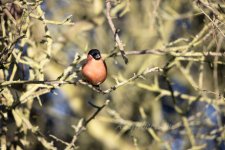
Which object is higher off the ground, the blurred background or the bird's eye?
the bird's eye

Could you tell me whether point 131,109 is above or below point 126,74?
below

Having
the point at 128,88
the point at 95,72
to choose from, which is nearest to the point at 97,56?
the point at 95,72

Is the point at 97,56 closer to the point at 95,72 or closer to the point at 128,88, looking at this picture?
the point at 95,72

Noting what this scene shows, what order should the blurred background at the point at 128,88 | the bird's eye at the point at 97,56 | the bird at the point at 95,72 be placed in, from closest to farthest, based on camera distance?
the bird at the point at 95,72
the bird's eye at the point at 97,56
the blurred background at the point at 128,88

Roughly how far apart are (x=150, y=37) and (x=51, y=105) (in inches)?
65.9

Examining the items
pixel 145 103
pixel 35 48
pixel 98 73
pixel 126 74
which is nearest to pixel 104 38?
pixel 126 74

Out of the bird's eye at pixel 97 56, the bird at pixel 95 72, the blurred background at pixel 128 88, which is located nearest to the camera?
the bird at pixel 95 72

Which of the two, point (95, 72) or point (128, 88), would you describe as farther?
point (128, 88)

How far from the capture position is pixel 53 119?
7.74 metres

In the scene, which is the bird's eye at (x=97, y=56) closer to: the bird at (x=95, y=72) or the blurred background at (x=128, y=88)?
the bird at (x=95, y=72)

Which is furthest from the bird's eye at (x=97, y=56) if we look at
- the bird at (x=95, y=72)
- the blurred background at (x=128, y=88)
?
the blurred background at (x=128, y=88)

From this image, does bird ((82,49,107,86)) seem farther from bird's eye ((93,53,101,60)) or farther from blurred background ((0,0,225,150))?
blurred background ((0,0,225,150))

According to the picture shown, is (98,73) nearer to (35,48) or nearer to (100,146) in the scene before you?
(35,48)

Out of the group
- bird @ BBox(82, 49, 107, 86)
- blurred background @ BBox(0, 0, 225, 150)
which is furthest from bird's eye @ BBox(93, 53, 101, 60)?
blurred background @ BBox(0, 0, 225, 150)
